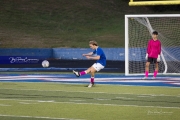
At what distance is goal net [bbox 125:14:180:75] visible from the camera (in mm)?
26058

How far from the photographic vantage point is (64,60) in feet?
130

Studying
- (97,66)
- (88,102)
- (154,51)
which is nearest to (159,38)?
(154,51)

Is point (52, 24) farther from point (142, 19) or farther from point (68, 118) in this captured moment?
point (68, 118)

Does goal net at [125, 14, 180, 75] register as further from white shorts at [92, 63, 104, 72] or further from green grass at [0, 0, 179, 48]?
green grass at [0, 0, 179, 48]

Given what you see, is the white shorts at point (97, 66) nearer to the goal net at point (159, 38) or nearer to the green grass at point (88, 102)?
the green grass at point (88, 102)

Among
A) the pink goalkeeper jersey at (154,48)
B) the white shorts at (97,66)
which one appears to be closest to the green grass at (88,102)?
the white shorts at (97,66)

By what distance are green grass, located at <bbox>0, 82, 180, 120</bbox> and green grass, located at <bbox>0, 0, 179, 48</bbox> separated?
29.5 meters

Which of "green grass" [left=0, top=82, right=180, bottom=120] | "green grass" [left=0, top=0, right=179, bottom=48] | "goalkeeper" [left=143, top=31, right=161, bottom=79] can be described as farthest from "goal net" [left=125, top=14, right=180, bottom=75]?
"green grass" [left=0, top=0, right=179, bottom=48]

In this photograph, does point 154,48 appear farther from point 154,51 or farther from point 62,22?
point 62,22

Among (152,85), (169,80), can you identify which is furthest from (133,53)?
(152,85)

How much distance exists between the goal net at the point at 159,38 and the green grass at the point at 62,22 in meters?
20.7

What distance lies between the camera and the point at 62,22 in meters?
55.8

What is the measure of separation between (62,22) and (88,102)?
40406 mm

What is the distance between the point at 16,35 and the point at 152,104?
122ft
